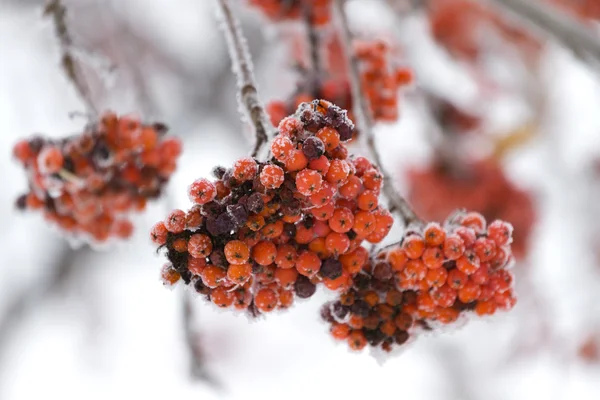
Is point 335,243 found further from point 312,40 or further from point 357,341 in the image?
point 312,40

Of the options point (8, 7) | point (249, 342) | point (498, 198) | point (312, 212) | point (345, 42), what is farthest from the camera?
point (249, 342)

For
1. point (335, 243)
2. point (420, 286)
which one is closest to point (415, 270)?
point (420, 286)

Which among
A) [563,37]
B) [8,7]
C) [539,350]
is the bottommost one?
[563,37]

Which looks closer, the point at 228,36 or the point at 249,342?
the point at 228,36

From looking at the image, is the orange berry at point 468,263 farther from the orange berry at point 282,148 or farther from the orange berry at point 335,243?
the orange berry at point 282,148

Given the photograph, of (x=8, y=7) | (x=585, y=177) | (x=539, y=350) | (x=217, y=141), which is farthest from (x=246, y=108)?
(x=539, y=350)

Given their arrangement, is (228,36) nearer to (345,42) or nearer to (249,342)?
(345,42)

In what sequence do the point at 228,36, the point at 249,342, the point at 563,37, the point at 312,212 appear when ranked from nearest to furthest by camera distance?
the point at 312,212 → the point at 228,36 → the point at 563,37 → the point at 249,342

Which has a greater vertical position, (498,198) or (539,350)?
(539,350)
